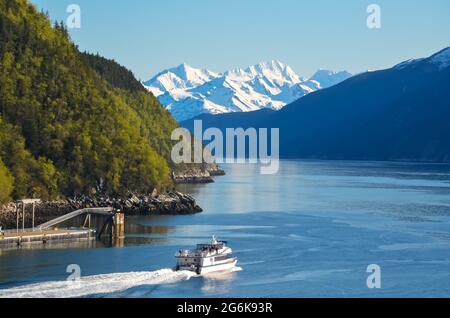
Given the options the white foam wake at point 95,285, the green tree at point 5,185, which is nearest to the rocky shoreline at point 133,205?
the green tree at point 5,185

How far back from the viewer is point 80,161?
455 feet

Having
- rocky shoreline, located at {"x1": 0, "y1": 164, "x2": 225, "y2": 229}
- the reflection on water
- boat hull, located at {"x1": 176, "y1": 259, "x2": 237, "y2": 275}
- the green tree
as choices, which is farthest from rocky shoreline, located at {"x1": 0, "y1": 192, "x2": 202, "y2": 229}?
the reflection on water

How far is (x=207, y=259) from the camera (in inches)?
3191

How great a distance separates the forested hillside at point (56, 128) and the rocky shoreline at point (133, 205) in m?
2.18

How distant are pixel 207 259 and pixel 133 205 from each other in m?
53.8

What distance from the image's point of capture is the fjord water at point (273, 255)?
7288 centimetres

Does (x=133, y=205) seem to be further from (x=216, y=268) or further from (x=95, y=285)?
(x=95, y=285)

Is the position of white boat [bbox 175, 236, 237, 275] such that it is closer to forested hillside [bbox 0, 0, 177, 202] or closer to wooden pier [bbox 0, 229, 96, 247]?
wooden pier [bbox 0, 229, 96, 247]

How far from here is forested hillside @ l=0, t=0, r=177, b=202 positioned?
131m
